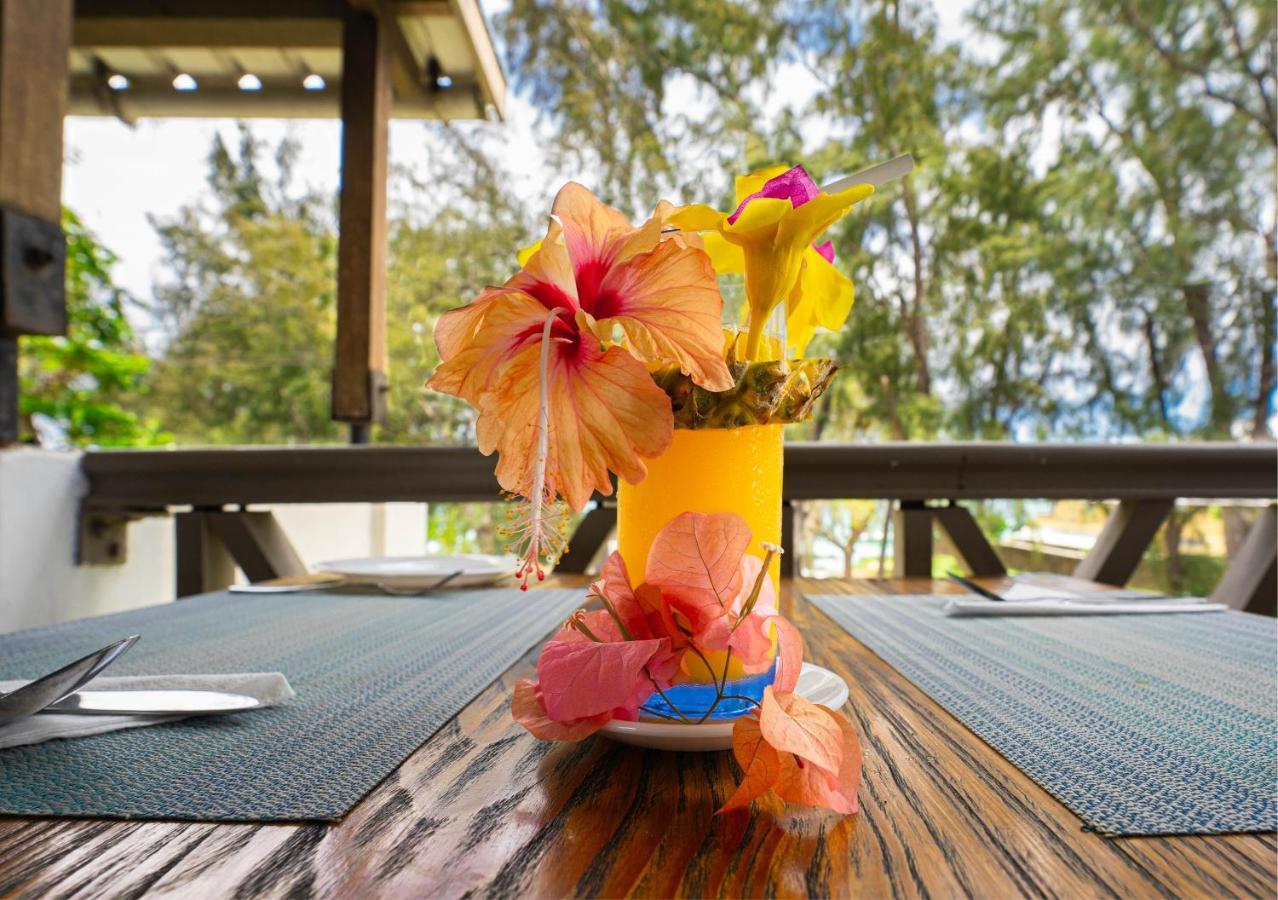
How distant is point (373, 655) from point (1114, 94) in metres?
5.44

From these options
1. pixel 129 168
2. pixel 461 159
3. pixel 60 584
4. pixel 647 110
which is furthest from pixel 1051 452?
pixel 129 168

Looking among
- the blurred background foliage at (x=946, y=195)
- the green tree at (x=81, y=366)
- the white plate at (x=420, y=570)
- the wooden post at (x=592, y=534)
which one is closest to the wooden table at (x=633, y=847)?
the white plate at (x=420, y=570)

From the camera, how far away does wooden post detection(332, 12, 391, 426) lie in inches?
80.4

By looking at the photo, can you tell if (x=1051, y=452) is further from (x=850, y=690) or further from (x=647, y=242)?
(x=647, y=242)

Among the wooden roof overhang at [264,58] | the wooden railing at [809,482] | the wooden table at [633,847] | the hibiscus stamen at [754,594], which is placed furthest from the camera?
the wooden roof overhang at [264,58]

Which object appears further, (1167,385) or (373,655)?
(1167,385)

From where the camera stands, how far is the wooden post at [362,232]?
6.70 feet

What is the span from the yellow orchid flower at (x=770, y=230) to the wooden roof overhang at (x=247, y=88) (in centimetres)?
157

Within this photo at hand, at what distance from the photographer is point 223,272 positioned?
18.5ft

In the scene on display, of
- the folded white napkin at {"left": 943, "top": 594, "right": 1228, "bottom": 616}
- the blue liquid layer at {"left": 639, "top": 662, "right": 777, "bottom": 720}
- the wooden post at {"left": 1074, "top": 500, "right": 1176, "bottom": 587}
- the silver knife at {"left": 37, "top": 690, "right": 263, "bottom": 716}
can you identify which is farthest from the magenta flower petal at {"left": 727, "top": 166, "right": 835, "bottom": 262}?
the wooden post at {"left": 1074, "top": 500, "right": 1176, "bottom": 587}

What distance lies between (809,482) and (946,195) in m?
3.72

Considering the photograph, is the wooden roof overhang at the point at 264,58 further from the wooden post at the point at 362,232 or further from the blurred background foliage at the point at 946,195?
the blurred background foliage at the point at 946,195

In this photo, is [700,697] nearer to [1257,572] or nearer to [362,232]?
[1257,572]

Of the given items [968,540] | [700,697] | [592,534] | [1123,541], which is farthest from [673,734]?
[1123,541]
